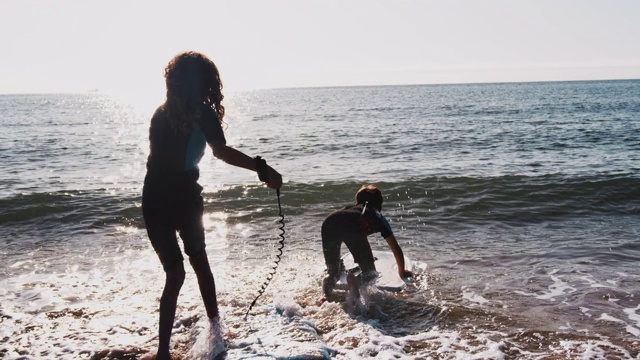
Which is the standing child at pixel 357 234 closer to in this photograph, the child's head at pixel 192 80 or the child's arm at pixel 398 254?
the child's arm at pixel 398 254

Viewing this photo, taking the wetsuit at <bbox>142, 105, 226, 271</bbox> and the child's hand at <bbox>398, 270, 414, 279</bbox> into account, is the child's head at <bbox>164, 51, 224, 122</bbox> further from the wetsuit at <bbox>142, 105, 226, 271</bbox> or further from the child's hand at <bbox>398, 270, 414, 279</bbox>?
the child's hand at <bbox>398, 270, 414, 279</bbox>

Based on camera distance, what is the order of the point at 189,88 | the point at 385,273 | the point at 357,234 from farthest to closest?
the point at 385,273, the point at 357,234, the point at 189,88

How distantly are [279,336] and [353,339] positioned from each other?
2.22 feet

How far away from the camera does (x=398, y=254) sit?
19.9ft

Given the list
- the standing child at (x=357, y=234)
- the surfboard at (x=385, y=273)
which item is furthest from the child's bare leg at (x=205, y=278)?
the surfboard at (x=385, y=273)

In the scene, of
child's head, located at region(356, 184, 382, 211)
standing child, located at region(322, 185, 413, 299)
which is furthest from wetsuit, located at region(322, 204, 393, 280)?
child's head, located at region(356, 184, 382, 211)

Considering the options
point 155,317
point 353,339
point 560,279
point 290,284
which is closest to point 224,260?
point 290,284

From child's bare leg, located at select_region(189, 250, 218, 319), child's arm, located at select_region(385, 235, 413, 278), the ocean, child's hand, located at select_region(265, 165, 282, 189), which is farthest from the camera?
child's arm, located at select_region(385, 235, 413, 278)

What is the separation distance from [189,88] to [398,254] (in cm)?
338

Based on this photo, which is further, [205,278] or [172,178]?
[205,278]

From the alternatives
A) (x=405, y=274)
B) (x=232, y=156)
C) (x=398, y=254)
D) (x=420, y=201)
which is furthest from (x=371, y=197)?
(x=420, y=201)

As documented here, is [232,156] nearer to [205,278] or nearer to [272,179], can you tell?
[272,179]

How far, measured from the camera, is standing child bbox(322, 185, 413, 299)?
19.1 feet

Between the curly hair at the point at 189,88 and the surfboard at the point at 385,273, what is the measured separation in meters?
3.03
